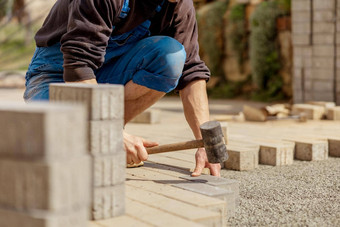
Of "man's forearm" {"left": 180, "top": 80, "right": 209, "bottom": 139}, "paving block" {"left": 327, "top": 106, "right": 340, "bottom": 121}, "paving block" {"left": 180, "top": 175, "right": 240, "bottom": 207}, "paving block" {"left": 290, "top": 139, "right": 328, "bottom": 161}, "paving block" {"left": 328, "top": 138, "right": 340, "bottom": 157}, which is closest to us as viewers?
"paving block" {"left": 180, "top": 175, "right": 240, "bottom": 207}

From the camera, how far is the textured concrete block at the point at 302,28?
7320mm

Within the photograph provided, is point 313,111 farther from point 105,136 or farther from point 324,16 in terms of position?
point 105,136

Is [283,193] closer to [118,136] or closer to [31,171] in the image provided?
[118,136]

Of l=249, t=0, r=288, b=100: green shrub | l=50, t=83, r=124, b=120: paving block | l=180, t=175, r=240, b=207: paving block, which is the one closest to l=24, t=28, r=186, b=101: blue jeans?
l=180, t=175, r=240, b=207: paving block

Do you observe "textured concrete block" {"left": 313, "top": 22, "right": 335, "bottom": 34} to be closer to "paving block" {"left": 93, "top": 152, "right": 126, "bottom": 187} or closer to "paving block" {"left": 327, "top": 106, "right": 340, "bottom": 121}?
"paving block" {"left": 327, "top": 106, "right": 340, "bottom": 121}

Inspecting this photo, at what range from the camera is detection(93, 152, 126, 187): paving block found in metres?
2.02

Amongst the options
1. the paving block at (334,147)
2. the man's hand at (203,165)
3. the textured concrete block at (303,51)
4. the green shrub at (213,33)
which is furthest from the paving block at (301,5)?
the man's hand at (203,165)

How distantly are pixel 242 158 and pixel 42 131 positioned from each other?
225 cm

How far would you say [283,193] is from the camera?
3.04 m

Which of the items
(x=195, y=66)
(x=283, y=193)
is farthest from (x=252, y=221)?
(x=195, y=66)

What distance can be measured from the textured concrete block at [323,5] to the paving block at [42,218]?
6.22 m

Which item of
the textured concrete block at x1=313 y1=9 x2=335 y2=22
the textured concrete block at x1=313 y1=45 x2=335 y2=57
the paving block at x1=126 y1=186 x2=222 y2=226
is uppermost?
the textured concrete block at x1=313 y1=9 x2=335 y2=22

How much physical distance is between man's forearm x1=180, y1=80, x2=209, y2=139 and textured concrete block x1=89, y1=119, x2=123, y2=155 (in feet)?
3.56

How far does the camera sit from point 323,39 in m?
7.18
